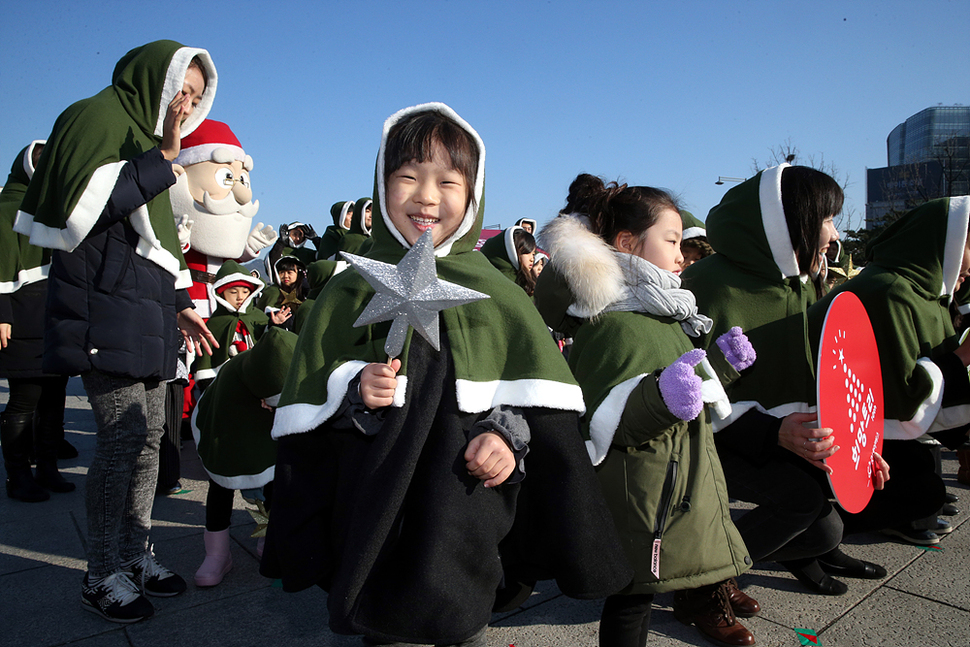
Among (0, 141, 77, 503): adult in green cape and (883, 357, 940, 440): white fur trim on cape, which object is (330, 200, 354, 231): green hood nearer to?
(0, 141, 77, 503): adult in green cape

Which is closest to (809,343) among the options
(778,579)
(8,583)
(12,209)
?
(778,579)

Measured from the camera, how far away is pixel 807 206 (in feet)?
8.69

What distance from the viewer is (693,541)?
206 centimetres

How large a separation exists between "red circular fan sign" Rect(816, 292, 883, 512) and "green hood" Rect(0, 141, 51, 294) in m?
4.39

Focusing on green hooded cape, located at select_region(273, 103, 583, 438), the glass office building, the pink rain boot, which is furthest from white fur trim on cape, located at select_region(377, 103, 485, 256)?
the glass office building

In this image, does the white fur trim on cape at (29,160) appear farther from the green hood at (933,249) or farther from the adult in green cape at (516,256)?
the green hood at (933,249)

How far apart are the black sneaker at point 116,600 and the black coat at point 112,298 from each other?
86 centimetres

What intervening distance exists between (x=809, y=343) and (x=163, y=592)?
9.97 ft

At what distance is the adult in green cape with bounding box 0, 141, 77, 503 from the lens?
13.5 ft

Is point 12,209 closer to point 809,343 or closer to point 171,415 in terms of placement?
point 171,415

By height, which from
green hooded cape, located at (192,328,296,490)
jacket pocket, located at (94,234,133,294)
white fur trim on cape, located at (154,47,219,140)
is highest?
white fur trim on cape, located at (154,47,219,140)

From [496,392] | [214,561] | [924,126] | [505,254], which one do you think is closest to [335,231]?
[505,254]

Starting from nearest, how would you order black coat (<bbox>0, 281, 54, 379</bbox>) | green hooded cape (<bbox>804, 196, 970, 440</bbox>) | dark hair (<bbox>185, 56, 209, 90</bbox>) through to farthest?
1. dark hair (<bbox>185, 56, 209, 90</bbox>)
2. green hooded cape (<bbox>804, 196, 970, 440</bbox>)
3. black coat (<bbox>0, 281, 54, 379</bbox>)

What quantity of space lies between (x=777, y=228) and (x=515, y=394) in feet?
5.17
